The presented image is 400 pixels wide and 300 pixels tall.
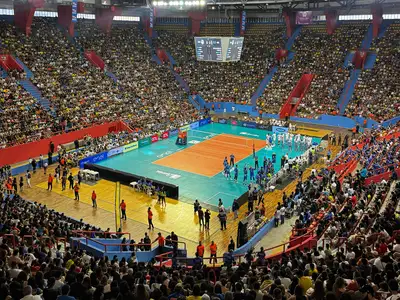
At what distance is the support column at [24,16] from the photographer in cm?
4229

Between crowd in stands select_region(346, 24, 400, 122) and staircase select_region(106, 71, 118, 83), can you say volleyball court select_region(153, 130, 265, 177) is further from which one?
crowd in stands select_region(346, 24, 400, 122)

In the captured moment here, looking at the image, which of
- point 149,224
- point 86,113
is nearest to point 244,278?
point 149,224

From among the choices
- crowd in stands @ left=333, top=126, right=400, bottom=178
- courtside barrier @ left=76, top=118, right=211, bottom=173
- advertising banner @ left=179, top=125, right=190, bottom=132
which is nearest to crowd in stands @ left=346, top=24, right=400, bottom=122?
crowd in stands @ left=333, top=126, right=400, bottom=178

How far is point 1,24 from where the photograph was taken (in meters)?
42.0

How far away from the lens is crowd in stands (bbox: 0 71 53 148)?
105 ft

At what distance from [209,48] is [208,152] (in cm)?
1474

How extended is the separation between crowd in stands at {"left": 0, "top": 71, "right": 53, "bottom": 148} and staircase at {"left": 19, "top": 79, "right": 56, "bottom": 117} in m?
0.53

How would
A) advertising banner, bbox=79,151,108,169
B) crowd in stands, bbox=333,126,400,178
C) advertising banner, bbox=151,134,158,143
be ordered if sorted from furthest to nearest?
advertising banner, bbox=151,134,158,143
advertising banner, bbox=79,151,108,169
crowd in stands, bbox=333,126,400,178

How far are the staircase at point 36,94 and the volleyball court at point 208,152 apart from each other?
11.3 meters

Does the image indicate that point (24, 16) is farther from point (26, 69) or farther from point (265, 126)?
point (265, 126)

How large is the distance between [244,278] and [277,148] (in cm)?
2852

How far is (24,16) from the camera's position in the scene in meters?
42.7

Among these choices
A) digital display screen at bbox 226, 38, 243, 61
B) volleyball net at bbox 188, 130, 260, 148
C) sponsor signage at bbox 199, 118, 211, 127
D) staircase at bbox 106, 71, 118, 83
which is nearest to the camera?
volleyball net at bbox 188, 130, 260, 148

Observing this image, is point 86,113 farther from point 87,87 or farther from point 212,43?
point 212,43
